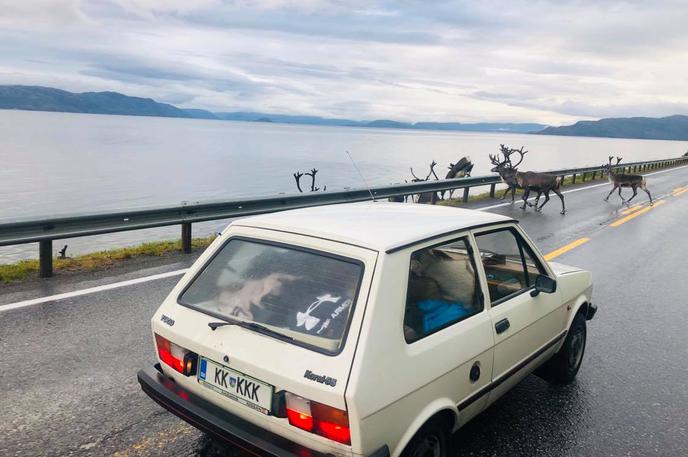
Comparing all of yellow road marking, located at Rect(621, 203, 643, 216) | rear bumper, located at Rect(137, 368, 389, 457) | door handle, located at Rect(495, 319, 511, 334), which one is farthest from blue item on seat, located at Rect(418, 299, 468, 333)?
yellow road marking, located at Rect(621, 203, 643, 216)

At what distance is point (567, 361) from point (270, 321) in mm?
3006

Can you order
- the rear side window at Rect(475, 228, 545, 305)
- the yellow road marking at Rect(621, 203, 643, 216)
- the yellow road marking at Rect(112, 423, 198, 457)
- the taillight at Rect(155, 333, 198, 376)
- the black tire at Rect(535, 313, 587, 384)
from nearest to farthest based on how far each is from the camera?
the taillight at Rect(155, 333, 198, 376) → the yellow road marking at Rect(112, 423, 198, 457) → the rear side window at Rect(475, 228, 545, 305) → the black tire at Rect(535, 313, 587, 384) → the yellow road marking at Rect(621, 203, 643, 216)

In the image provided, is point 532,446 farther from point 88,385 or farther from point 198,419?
point 88,385

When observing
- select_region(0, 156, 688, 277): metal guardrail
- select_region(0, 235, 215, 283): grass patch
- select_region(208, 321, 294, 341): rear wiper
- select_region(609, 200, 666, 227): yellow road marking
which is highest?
select_region(208, 321, 294, 341): rear wiper

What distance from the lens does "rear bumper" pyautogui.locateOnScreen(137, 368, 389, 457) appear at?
8.23 feet

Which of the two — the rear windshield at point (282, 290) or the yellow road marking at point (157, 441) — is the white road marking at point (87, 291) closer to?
the yellow road marking at point (157, 441)

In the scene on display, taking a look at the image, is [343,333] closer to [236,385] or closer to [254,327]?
[254,327]

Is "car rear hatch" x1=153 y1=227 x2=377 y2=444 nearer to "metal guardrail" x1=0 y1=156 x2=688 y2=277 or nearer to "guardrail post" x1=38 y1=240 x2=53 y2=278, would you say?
"metal guardrail" x1=0 y1=156 x2=688 y2=277

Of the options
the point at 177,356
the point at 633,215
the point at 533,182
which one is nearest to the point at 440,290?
the point at 177,356

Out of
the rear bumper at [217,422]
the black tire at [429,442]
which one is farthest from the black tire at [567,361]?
the rear bumper at [217,422]

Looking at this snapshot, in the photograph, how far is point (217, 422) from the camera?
9.02 ft

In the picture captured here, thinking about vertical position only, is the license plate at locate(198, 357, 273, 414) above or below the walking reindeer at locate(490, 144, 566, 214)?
below

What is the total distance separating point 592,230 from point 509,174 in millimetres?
4549

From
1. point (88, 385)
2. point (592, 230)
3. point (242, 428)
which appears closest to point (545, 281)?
point (242, 428)
